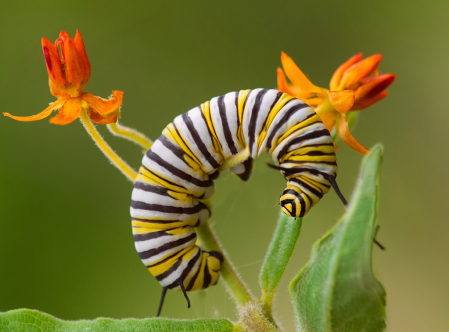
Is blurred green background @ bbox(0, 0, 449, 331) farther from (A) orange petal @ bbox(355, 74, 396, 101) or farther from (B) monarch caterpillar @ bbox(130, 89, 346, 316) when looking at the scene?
(A) orange petal @ bbox(355, 74, 396, 101)

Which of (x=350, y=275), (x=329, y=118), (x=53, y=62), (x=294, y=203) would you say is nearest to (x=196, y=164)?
(x=294, y=203)

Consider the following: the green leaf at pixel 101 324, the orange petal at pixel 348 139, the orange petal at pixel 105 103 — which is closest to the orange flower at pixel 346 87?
the orange petal at pixel 348 139

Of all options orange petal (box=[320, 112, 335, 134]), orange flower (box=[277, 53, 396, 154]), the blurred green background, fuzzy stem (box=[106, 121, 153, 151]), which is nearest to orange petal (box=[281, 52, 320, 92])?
orange flower (box=[277, 53, 396, 154])

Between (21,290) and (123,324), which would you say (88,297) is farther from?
(123,324)

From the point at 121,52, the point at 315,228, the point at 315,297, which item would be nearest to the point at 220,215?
the point at 315,228

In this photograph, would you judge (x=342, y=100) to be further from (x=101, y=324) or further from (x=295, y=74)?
(x=101, y=324)
